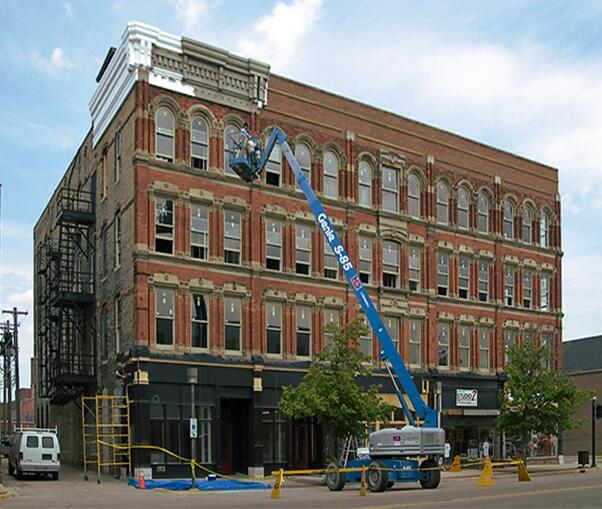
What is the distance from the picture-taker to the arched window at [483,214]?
4975 cm

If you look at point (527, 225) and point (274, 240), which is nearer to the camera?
point (274, 240)

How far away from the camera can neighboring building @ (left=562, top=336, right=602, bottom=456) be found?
69062 millimetres

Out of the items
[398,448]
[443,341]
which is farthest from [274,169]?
[398,448]

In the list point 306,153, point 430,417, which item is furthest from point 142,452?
point 306,153

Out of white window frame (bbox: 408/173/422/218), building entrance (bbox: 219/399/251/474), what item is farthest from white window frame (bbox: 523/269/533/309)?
building entrance (bbox: 219/399/251/474)

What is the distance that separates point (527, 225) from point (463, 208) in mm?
5774

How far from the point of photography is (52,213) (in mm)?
A: 53500

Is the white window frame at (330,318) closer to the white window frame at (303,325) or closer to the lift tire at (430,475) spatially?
the white window frame at (303,325)

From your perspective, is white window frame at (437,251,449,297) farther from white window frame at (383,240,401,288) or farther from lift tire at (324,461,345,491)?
lift tire at (324,461,345,491)

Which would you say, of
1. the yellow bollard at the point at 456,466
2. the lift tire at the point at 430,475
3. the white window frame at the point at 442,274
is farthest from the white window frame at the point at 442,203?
the lift tire at the point at 430,475

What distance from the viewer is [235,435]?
39.2 metres

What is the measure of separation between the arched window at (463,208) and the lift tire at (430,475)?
68.0ft

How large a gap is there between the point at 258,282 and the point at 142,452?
29.0 ft

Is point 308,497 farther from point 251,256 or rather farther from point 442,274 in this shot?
point 442,274
